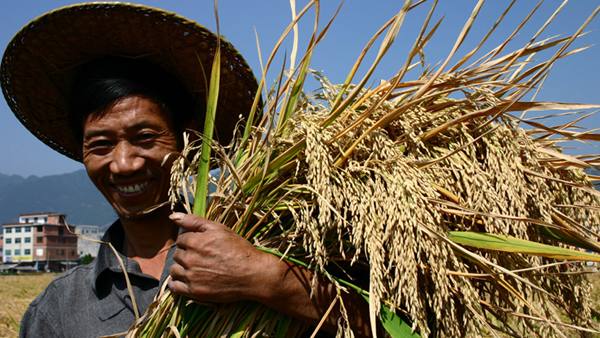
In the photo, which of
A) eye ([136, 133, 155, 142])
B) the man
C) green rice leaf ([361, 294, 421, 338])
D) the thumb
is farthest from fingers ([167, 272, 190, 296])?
eye ([136, 133, 155, 142])

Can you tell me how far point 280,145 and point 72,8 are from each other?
1.43 metres

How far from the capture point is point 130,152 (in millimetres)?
2111

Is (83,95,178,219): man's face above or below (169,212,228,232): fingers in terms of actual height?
above

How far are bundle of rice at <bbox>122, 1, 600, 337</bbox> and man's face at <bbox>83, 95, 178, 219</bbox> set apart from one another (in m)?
0.63

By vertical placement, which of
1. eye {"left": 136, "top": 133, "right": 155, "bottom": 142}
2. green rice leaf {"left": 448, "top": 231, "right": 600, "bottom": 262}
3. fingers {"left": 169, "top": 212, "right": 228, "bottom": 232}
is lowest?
green rice leaf {"left": 448, "top": 231, "right": 600, "bottom": 262}

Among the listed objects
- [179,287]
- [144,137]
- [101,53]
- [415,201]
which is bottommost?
[179,287]

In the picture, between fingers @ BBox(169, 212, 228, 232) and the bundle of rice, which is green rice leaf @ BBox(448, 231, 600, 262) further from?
fingers @ BBox(169, 212, 228, 232)

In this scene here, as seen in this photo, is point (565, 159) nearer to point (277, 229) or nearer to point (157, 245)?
point (277, 229)

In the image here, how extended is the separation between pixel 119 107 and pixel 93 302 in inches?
38.8

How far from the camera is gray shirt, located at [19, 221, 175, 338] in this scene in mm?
2029

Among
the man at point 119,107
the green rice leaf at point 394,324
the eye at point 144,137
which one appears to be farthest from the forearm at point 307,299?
the eye at point 144,137

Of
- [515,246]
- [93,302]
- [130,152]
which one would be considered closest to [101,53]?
[130,152]

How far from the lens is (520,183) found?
1.36 meters

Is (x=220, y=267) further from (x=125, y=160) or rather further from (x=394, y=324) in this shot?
(x=125, y=160)
